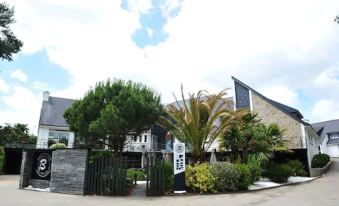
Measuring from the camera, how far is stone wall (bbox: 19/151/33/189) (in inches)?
681

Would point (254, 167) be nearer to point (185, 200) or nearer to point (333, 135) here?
point (185, 200)

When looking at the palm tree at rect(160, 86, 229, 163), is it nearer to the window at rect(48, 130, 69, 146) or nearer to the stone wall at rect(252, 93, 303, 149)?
the stone wall at rect(252, 93, 303, 149)

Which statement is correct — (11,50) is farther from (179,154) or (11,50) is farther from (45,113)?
(45,113)

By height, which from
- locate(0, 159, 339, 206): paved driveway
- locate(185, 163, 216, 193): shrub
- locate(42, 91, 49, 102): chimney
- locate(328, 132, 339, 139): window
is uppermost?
locate(42, 91, 49, 102): chimney

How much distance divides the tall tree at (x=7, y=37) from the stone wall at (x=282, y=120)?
23.5 m

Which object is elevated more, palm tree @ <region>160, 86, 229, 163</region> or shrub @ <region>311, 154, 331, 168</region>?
palm tree @ <region>160, 86, 229, 163</region>

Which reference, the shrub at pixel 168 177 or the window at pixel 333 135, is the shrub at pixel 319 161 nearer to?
the shrub at pixel 168 177

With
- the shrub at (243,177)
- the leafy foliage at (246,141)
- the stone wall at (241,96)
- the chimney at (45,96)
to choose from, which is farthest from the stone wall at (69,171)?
the chimney at (45,96)

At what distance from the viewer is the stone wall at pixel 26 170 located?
17.3 meters

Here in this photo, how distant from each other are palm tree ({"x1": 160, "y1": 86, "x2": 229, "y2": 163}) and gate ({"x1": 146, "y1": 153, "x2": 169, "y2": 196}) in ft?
9.35

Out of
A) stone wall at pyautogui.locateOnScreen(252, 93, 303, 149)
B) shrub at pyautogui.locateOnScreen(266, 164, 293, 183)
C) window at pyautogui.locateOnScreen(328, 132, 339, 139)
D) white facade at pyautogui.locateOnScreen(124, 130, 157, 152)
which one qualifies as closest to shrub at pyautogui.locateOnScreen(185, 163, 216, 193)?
shrub at pyautogui.locateOnScreen(266, 164, 293, 183)

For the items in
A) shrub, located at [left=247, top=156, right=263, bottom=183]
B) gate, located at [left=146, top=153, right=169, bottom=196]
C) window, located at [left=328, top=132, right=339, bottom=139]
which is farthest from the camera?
window, located at [left=328, top=132, right=339, bottom=139]

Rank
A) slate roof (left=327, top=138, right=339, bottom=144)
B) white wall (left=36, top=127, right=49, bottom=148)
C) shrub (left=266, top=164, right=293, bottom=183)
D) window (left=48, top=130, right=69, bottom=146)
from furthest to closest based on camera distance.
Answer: slate roof (left=327, top=138, right=339, bottom=144)
window (left=48, top=130, right=69, bottom=146)
white wall (left=36, top=127, right=49, bottom=148)
shrub (left=266, top=164, right=293, bottom=183)

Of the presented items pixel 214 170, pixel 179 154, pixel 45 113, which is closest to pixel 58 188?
pixel 179 154
